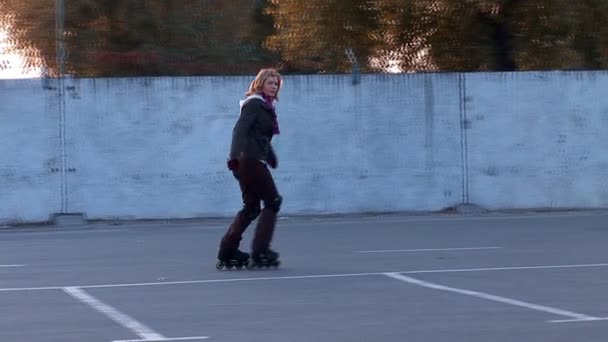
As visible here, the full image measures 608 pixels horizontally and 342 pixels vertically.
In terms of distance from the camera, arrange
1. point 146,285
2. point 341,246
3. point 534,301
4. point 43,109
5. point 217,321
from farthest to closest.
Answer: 1. point 43,109
2. point 341,246
3. point 146,285
4. point 534,301
5. point 217,321

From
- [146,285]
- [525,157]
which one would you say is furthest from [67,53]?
[146,285]

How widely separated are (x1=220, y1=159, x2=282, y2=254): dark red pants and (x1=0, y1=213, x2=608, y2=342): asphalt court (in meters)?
0.29

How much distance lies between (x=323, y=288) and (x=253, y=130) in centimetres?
199

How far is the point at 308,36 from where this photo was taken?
23.9 metres

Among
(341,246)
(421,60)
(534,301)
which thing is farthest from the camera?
(421,60)

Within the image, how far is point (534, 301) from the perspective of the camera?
9.90 metres

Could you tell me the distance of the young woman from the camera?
475 inches

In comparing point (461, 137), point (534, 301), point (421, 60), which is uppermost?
point (421, 60)

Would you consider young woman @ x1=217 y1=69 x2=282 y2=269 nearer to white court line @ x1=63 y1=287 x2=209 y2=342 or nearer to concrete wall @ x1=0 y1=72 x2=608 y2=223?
white court line @ x1=63 y1=287 x2=209 y2=342

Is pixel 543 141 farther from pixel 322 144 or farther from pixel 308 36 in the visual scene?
pixel 308 36

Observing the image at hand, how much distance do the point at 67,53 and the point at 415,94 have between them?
6164 millimetres

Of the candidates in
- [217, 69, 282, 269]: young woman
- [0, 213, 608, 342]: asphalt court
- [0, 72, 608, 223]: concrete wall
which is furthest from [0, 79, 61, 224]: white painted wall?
[217, 69, 282, 269]: young woman

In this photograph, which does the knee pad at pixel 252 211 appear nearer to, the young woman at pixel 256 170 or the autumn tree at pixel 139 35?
the young woman at pixel 256 170

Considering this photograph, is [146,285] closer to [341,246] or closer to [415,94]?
[341,246]
